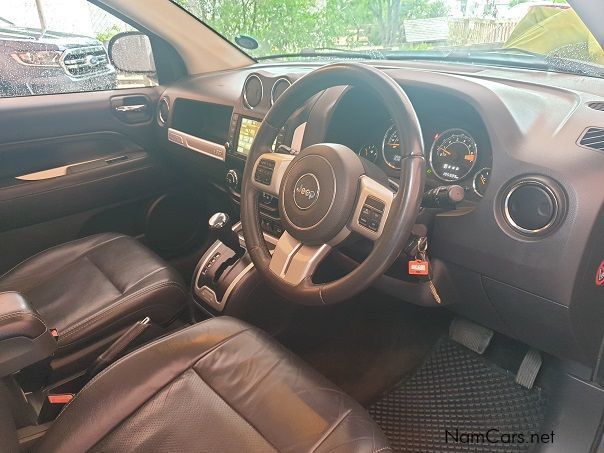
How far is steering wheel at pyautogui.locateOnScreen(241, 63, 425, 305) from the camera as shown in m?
0.89

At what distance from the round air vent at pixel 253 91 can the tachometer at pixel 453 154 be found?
2.00 ft

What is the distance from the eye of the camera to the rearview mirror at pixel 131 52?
6.35 feet

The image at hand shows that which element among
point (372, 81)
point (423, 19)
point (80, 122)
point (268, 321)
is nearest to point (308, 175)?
point (372, 81)

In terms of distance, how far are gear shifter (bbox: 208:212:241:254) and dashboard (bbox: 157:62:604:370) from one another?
0.72 ft

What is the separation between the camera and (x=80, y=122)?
1.88 meters

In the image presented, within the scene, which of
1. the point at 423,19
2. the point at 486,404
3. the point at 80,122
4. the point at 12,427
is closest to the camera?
the point at 12,427

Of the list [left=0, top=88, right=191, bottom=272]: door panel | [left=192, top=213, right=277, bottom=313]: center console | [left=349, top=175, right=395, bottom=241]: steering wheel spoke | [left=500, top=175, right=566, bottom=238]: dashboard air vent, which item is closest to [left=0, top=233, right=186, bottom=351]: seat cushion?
[left=192, top=213, right=277, bottom=313]: center console

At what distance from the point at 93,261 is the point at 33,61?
0.81 m

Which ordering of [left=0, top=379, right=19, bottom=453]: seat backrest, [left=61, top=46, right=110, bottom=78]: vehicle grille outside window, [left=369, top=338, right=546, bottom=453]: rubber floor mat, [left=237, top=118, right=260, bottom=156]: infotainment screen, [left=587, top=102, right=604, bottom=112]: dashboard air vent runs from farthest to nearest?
[left=61, top=46, right=110, bottom=78]: vehicle grille outside window < [left=237, top=118, right=260, bottom=156]: infotainment screen < [left=369, top=338, right=546, bottom=453]: rubber floor mat < [left=587, top=102, right=604, bottom=112]: dashboard air vent < [left=0, top=379, right=19, bottom=453]: seat backrest

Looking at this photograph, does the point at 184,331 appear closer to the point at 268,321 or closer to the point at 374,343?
the point at 268,321

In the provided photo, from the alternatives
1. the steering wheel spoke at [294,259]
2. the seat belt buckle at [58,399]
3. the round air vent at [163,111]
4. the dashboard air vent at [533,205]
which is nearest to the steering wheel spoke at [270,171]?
the steering wheel spoke at [294,259]

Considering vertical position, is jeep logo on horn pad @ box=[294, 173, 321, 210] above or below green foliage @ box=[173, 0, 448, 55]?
below

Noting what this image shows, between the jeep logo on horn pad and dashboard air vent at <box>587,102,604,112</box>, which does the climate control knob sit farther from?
dashboard air vent at <box>587,102,604,112</box>

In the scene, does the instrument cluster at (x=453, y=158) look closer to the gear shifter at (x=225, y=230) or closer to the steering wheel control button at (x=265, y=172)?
the steering wheel control button at (x=265, y=172)
